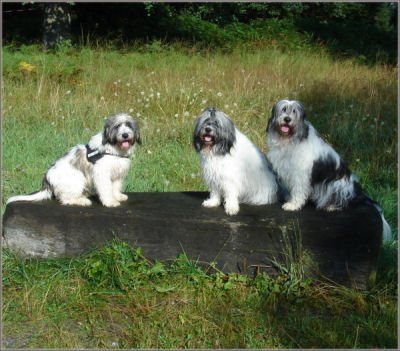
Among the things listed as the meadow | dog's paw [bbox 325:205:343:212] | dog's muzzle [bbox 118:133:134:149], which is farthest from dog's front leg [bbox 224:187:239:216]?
dog's muzzle [bbox 118:133:134:149]

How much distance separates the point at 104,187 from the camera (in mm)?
4531

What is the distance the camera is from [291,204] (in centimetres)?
441

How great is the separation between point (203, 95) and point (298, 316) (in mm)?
5724

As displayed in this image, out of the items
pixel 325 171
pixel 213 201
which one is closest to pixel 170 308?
pixel 213 201

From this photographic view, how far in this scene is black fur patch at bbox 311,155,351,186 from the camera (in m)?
4.23

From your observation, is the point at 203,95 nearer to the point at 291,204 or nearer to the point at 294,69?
the point at 294,69

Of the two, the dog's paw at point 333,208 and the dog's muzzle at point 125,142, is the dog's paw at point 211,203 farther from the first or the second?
the dog's paw at point 333,208

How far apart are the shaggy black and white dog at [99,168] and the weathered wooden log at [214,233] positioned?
140mm

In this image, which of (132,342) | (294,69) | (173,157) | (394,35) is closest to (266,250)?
(132,342)

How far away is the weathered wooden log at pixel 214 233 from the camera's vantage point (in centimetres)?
411

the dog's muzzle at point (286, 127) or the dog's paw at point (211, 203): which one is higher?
the dog's muzzle at point (286, 127)

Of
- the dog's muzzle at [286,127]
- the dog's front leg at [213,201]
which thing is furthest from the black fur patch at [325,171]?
the dog's front leg at [213,201]

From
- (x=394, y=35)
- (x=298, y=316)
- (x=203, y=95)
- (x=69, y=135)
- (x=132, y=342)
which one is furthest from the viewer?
(x=394, y=35)

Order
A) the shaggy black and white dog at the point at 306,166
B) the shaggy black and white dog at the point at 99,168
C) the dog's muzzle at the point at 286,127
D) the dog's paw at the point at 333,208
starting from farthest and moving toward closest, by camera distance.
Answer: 1. the shaggy black and white dog at the point at 99,168
2. the dog's paw at the point at 333,208
3. the shaggy black and white dog at the point at 306,166
4. the dog's muzzle at the point at 286,127
